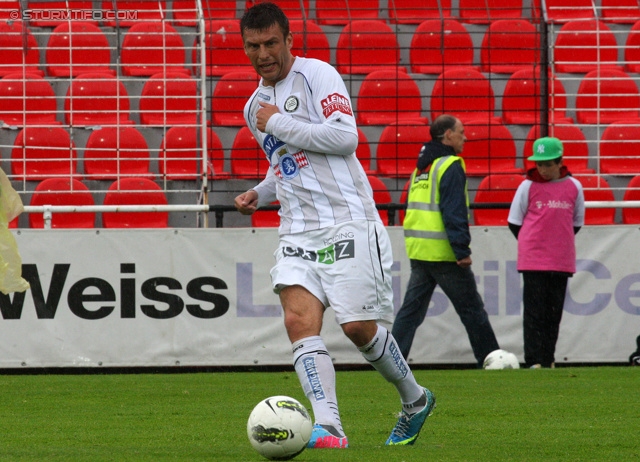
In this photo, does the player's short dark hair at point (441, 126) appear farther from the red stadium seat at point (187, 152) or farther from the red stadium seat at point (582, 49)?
the red stadium seat at point (582, 49)

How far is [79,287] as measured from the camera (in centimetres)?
935

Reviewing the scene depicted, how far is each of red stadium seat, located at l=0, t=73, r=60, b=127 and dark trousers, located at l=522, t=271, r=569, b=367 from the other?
5458 mm

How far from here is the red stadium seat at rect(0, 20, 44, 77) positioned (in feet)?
40.4

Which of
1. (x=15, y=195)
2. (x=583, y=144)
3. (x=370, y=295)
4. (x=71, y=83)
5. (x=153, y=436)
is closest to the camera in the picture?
(x=370, y=295)

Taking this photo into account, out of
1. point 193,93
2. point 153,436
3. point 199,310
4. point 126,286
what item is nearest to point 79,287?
point 126,286

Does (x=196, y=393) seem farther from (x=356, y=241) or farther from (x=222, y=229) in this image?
(x=356, y=241)

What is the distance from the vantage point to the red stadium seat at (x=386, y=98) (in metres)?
12.3

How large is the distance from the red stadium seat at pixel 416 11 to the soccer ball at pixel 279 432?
10.0 metres

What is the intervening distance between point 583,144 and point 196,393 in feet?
20.8

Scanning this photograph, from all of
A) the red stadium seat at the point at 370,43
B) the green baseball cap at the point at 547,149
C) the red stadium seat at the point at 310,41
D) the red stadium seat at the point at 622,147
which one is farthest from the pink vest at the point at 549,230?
the red stadium seat at the point at 370,43

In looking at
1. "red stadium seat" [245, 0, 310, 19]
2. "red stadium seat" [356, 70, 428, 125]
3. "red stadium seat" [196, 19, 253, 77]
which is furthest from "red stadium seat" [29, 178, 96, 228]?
"red stadium seat" [245, 0, 310, 19]

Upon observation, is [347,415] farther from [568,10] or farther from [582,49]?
[568,10]

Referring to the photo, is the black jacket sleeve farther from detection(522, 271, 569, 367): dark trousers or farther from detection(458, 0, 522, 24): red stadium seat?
detection(458, 0, 522, 24): red stadium seat

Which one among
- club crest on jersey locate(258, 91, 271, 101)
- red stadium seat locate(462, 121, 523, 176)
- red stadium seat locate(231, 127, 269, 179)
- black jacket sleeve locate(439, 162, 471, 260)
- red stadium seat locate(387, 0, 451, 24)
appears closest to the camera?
club crest on jersey locate(258, 91, 271, 101)
